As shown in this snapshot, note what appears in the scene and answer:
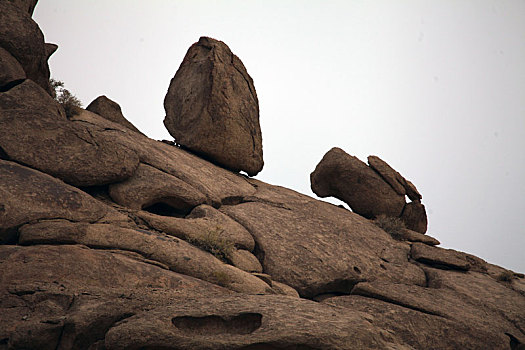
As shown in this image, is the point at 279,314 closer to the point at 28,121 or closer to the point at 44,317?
the point at 44,317

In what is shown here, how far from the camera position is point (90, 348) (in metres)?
5.24

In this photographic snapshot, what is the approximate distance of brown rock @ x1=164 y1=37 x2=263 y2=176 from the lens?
47.2ft

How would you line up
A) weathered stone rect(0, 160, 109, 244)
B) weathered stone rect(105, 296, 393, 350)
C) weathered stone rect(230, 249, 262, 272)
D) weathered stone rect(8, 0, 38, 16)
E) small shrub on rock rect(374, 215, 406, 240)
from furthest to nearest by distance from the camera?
small shrub on rock rect(374, 215, 406, 240) → weathered stone rect(8, 0, 38, 16) → weathered stone rect(230, 249, 262, 272) → weathered stone rect(0, 160, 109, 244) → weathered stone rect(105, 296, 393, 350)

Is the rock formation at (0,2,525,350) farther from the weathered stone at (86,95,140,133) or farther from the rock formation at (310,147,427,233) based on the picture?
the weathered stone at (86,95,140,133)

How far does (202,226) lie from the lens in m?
9.71

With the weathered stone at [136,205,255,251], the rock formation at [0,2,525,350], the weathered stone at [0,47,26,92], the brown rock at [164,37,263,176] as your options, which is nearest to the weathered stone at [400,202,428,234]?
the rock formation at [0,2,525,350]

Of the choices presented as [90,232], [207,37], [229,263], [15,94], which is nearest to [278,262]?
[229,263]

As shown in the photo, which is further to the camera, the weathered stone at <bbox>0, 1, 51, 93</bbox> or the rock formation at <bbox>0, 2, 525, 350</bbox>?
the weathered stone at <bbox>0, 1, 51, 93</bbox>

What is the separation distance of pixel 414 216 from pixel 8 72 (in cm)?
1540

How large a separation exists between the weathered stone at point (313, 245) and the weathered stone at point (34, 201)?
14.2 ft

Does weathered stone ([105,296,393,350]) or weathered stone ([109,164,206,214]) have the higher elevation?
weathered stone ([109,164,206,214])

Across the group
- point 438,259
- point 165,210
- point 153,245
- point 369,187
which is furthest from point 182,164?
point 438,259

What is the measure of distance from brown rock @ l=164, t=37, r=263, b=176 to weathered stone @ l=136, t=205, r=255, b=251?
4098 mm

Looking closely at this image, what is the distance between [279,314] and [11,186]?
17.6ft
